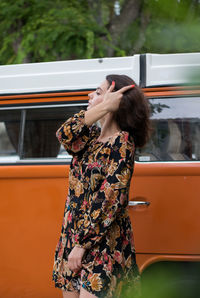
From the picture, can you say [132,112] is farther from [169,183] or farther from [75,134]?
[169,183]

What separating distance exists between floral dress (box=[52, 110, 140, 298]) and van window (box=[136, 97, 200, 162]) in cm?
108

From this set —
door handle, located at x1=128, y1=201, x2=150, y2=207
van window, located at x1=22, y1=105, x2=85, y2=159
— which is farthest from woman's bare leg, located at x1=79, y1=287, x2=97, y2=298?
van window, located at x1=22, y1=105, x2=85, y2=159

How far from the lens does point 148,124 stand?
2.13 meters

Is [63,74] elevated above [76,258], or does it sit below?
above

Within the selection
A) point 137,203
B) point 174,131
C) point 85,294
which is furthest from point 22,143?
point 85,294

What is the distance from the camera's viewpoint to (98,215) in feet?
6.25

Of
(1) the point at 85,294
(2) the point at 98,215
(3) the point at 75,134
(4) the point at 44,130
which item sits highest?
(3) the point at 75,134

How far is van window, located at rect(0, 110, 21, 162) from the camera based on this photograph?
11.4 ft

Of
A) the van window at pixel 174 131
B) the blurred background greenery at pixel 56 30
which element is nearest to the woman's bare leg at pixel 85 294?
the van window at pixel 174 131

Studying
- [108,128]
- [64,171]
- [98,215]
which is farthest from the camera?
[64,171]

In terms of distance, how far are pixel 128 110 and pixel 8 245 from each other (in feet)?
6.21

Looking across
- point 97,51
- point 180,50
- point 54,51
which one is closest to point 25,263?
point 180,50

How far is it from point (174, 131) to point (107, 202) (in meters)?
1.35

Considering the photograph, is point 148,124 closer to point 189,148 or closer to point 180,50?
point 189,148
